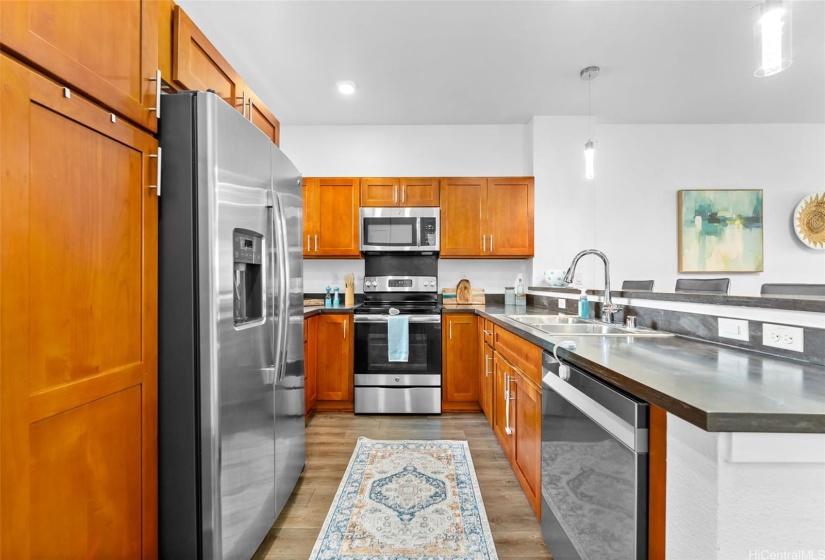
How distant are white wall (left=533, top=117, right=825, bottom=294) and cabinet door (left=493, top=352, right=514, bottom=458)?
1.89 meters

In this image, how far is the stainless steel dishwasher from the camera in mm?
880

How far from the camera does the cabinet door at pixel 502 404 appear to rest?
7.01 feet

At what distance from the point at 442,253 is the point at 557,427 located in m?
2.33

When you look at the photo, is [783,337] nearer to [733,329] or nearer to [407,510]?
[733,329]

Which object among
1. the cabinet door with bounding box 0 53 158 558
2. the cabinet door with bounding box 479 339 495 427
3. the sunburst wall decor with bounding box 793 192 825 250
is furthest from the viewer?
the sunburst wall decor with bounding box 793 192 825 250

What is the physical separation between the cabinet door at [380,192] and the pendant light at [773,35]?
2.66 meters

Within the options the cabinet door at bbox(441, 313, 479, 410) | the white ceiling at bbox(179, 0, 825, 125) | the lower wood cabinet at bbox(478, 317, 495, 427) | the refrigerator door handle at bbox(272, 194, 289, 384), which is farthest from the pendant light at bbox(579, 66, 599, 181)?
the refrigerator door handle at bbox(272, 194, 289, 384)

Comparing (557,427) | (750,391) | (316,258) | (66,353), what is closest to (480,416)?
(557,427)

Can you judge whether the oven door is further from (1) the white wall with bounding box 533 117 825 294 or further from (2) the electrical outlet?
(2) the electrical outlet

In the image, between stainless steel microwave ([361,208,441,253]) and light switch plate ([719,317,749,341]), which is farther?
stainless steel microwave ([361,208,441,253])

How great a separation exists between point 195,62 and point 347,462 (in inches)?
88.4

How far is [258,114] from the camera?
2002 mm

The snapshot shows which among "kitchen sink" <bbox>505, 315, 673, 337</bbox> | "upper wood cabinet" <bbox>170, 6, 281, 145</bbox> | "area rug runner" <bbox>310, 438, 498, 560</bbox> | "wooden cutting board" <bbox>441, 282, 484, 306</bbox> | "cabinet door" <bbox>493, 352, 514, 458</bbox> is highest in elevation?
"upper wood cabinet" <bbox>170, 6, 281, 145</bbox>

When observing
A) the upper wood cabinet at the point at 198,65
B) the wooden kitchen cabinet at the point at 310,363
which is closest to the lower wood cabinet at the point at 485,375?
the wooden kitchen cabinet at the point at 310,363
